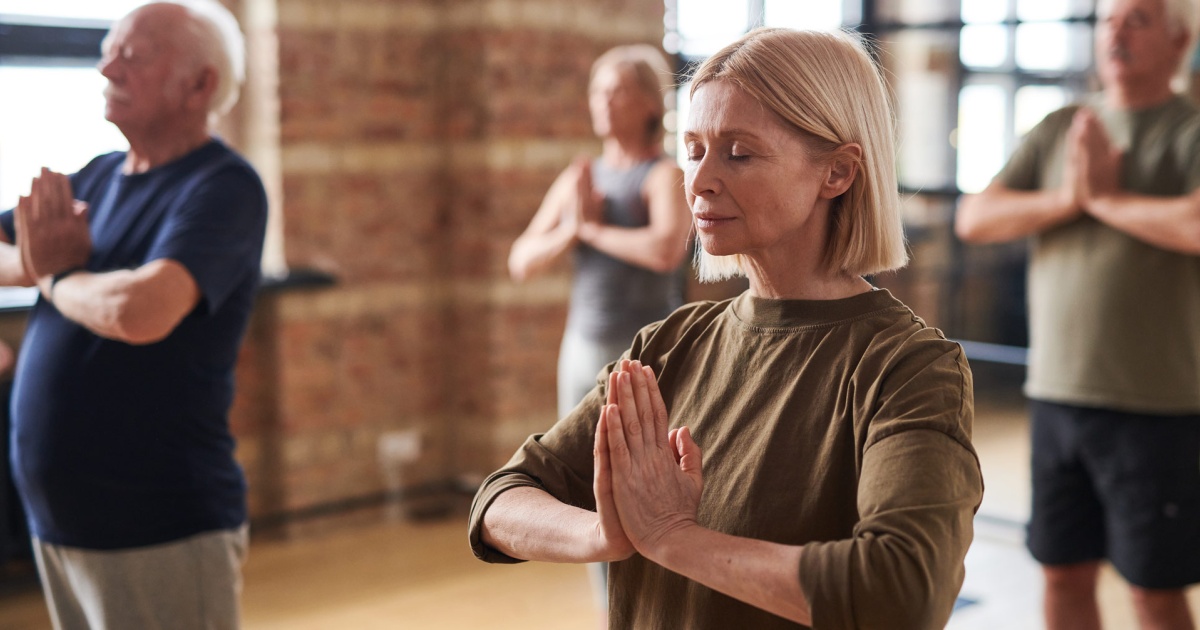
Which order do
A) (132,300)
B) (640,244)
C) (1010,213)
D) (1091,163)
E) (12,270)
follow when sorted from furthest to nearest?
(640,244) < (1010,213) < (1091,163) < (12,270) < (132,300)

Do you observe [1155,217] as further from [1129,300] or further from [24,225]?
[24,225]

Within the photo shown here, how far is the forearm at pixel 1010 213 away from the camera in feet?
8.85

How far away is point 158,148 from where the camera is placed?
6.91ft

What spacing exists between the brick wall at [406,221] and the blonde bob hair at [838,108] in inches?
133

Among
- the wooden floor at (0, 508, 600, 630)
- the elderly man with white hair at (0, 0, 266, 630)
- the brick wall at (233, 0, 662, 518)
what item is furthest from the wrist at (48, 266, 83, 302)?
the brick wall at (233, 0, 662, 518)

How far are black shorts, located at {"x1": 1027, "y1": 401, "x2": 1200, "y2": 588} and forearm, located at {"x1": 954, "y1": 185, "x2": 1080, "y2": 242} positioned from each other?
1.40 ft

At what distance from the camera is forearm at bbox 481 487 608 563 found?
50.5 inches

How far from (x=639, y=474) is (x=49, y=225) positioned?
1.28m

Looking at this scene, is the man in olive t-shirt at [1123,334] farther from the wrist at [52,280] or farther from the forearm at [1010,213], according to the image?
the wrist at [52,280]

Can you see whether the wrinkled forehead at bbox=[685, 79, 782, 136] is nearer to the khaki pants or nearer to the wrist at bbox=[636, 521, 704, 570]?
the wrist at bbox=[636, 521, 704, 570]

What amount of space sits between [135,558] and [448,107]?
3106 mm

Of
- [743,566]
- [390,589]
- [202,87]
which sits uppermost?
[202,87]

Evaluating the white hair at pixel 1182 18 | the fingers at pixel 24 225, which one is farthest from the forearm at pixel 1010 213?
the fingers at pixel 24 225

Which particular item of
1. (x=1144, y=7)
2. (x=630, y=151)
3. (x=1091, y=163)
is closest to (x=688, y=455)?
(x=1091, y=163)
